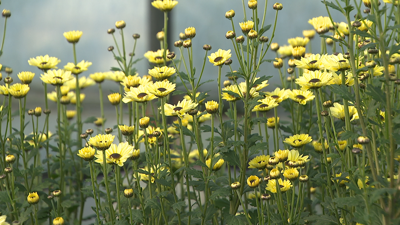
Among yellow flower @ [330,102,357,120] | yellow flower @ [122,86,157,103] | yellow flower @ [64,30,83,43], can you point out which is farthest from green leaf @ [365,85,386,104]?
yellow flower @ [64,30,83,43]

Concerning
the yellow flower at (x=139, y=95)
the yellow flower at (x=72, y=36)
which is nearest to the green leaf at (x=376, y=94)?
the yellow flower at (x=139, y=95)

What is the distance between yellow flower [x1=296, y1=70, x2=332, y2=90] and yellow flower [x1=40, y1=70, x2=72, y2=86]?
73cm

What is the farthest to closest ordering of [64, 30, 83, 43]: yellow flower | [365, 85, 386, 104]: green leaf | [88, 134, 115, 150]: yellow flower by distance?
1. [64, 30, 83, 43]: yellow flower
2. [88, 134, 115, 150]: yellow flower
3. [365, 85, 386, 104]: green leaf

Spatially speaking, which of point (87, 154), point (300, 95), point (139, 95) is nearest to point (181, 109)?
point (139, 95)

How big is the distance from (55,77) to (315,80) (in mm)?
775

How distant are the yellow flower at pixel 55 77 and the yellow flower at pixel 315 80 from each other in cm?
73

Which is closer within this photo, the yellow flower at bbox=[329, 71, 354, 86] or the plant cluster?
the plant cluster

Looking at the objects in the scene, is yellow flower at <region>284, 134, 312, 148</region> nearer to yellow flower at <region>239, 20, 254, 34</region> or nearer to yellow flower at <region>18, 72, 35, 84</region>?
yellow flower at <region>239, 20, 254, 34</region>

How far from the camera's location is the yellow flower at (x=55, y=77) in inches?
45.9

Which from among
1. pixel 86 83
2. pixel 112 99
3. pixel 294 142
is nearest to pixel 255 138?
pixel 294 142

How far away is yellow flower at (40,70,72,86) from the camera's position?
3.83ft

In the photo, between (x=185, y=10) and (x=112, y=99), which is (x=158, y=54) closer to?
(x=112, y=99)

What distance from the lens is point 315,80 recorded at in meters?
0.86

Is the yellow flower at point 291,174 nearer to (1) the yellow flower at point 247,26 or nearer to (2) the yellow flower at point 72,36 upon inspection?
(1) the yellow flower at point 247,26
